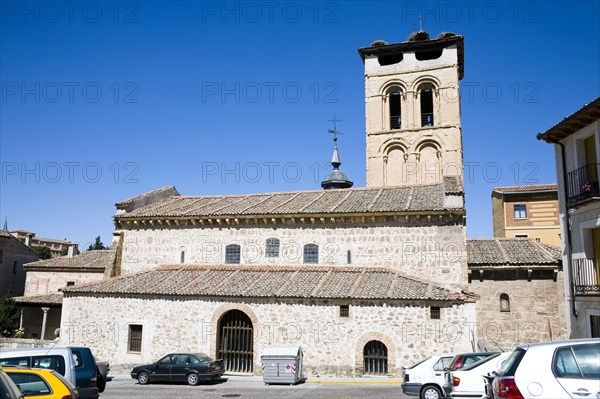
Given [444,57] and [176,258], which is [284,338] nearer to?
[176,258]

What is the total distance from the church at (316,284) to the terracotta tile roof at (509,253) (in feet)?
0.27

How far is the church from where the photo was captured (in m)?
19.4

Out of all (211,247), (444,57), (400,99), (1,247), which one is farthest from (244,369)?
(1,247)

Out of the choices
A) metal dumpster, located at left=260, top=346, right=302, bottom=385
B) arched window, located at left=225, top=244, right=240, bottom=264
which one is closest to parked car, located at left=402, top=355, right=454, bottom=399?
metal dumpster, located at left=260, top=346, right=302, bottom=385

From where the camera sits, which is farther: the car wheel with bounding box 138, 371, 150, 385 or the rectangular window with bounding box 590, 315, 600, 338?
the car wheel with bounding box 138, 371, 150, 385

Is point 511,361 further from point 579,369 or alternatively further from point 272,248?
point 272,248

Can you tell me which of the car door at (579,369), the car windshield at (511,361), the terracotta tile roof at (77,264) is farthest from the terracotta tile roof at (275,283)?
the terracotta tile roof at (77,264)

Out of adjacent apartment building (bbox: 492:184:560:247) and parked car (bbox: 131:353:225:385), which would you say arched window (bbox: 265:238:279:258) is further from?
adjacent apartment building (bbox: 492:184:560:247)

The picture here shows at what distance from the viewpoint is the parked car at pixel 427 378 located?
13414 mm

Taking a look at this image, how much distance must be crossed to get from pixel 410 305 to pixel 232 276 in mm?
8454

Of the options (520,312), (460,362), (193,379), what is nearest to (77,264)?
(193,379)

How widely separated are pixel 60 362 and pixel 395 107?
102 ft

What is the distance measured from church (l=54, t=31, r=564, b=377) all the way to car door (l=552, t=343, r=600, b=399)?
12.4m

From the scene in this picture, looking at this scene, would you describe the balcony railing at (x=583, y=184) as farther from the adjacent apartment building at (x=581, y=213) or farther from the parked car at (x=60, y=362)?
the parked car at (x=60, y=362)
